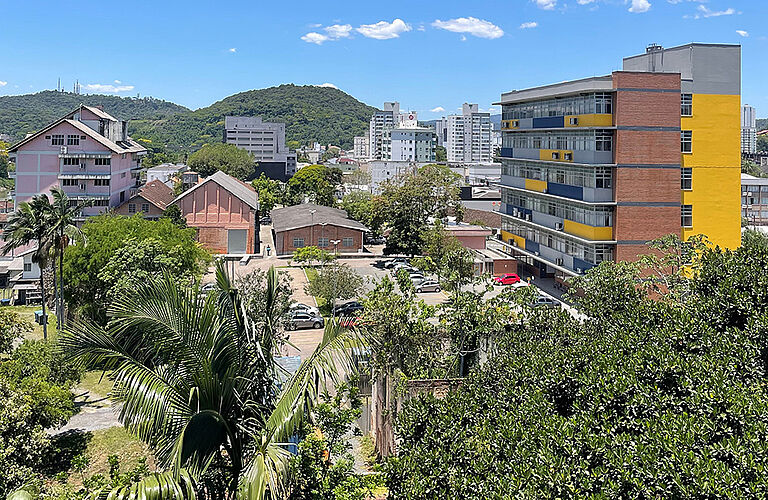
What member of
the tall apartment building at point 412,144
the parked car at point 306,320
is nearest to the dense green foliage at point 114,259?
the parked car at point 306,320

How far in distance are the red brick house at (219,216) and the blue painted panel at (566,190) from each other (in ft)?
87.6

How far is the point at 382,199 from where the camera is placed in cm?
5344

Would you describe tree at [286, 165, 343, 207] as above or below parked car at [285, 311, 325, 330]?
above

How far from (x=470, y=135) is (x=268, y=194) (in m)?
109

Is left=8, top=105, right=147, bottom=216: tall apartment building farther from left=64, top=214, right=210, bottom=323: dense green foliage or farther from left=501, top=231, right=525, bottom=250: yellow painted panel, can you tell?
left=501, top=231, right=525, bottom=250: yellow painted panel

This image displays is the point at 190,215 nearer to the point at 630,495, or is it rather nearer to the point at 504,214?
the point at 504,214

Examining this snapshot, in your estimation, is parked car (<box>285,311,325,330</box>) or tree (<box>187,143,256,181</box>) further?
tree (<box>187,143,256,181</box>)

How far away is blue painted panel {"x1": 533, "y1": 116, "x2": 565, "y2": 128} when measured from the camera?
3634 cm

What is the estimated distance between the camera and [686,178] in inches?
1325

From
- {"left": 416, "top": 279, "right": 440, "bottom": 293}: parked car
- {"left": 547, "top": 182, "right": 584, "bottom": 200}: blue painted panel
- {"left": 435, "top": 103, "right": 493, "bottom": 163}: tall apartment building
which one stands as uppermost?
{"left": 435, "top": 103, "right": 493, "bottom": 163}: tall apartment building

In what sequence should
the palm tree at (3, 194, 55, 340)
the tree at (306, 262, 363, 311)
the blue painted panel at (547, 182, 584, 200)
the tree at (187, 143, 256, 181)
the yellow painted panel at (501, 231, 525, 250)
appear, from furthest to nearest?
the tree at (187, 143, 256, 181), the yellow painted panel at (501, 231, 525, 250), the blue painted panel at (547, 182, 584, 200), the tree at (306, 262, 363, 311), the palm tree at (3, 194, 55, 340)

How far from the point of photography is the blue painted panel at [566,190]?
115 ft

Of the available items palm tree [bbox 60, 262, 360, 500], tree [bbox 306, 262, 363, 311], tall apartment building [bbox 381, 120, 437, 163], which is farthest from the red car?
tall apartment building [bbox 381, 120, 437, 163]

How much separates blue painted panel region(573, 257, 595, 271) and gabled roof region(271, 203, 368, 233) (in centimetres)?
2356
